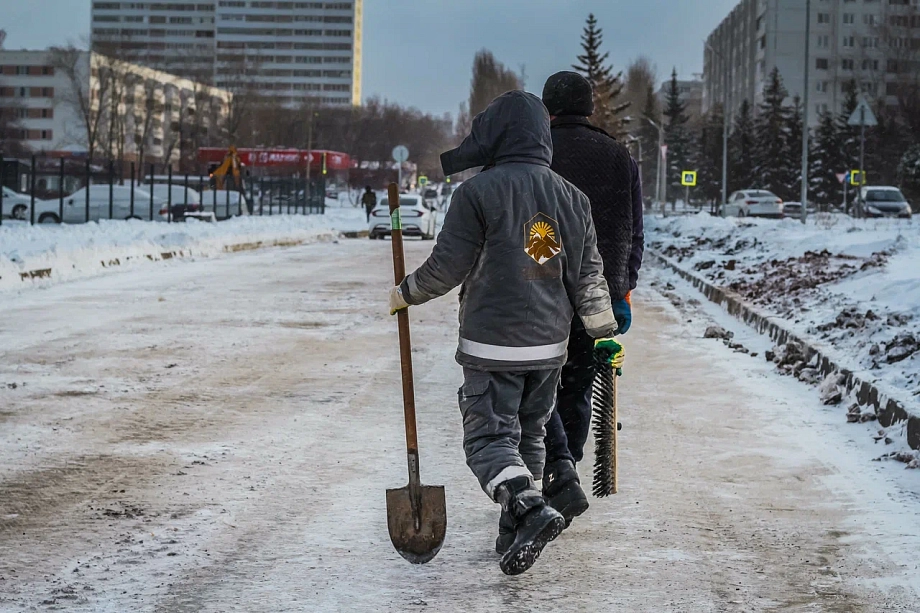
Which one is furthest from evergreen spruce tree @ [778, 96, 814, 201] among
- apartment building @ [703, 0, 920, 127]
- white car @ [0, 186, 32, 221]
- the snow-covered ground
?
the snow-covered ground

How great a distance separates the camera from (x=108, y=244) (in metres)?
21.5

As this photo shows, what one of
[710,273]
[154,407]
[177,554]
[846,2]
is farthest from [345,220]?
[846,2]

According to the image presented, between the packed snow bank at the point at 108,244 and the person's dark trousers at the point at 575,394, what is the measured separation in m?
12.4

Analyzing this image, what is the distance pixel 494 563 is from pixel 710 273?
1496cm

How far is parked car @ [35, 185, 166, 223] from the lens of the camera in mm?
35656

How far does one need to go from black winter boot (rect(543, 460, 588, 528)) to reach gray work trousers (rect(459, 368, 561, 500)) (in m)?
0.31

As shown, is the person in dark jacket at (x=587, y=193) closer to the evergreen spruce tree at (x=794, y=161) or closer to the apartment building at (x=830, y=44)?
the evergreen spruce tree at (x=794, y=161)

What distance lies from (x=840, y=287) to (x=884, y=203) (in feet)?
121

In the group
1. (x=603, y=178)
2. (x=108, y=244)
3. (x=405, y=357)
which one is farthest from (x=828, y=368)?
(x=108, y=244)

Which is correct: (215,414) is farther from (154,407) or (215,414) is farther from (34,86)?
(34,86)

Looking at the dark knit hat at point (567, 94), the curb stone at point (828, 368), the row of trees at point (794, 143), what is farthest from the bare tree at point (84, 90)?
the dark knit hat at point (567, 94)

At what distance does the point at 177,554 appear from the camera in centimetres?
448

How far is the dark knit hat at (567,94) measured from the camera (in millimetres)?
5129

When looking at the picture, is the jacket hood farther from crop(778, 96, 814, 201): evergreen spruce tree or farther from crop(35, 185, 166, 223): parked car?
crop(778, 96, 814, 201): evergreen spruce tree
